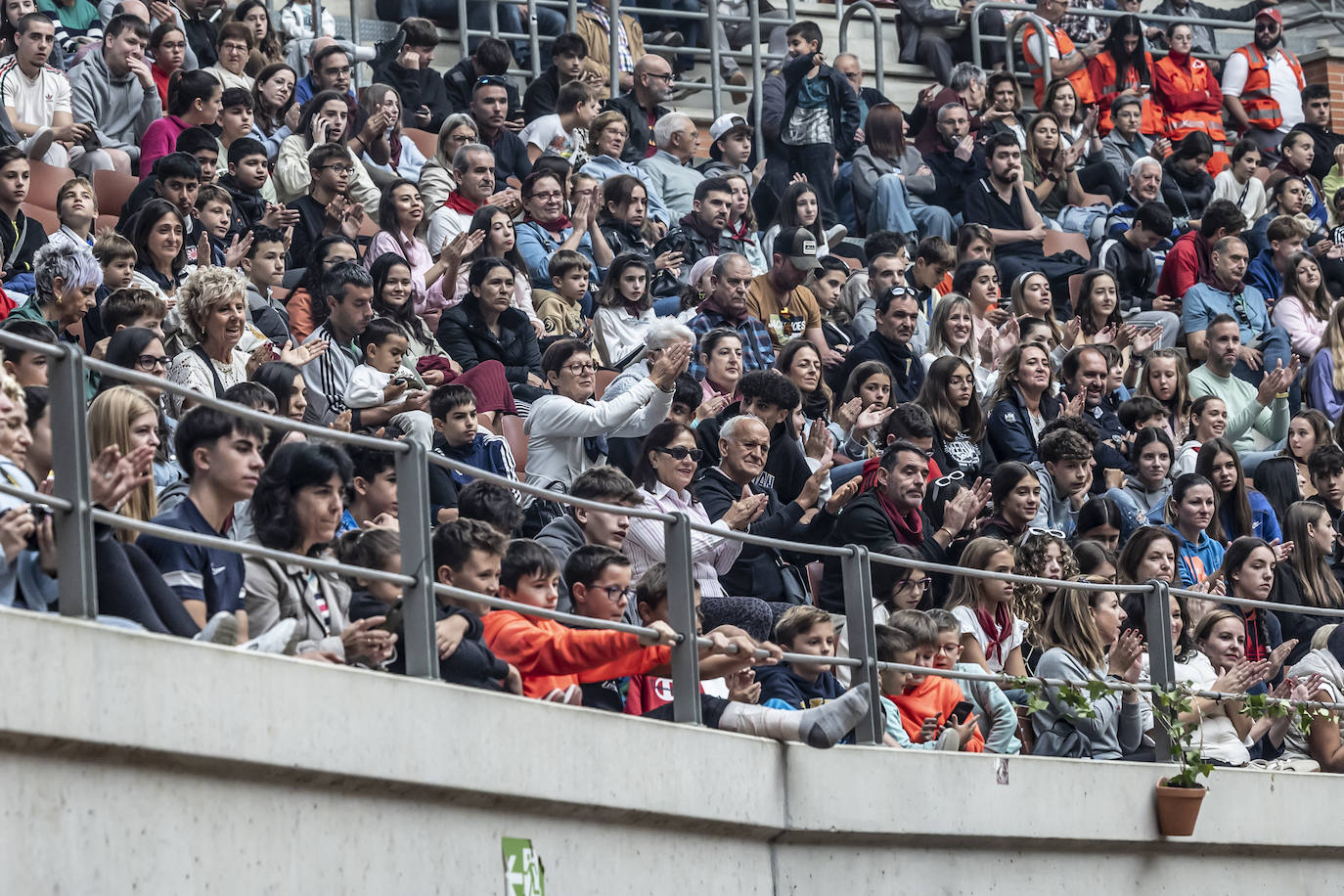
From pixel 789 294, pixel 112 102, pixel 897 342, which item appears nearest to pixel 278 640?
pixel 897 342

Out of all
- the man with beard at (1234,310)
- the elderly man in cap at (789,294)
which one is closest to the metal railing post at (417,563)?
the elderly man in cap at (789,294)

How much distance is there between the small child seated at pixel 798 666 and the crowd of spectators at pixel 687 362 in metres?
0.02

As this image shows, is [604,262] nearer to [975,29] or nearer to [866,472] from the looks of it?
[866,472]

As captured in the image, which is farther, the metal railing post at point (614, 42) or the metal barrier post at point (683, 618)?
the metal railing post at point (614, 42)

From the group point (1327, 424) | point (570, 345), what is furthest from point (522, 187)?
point (1327, 424)

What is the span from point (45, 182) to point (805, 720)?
577 cm

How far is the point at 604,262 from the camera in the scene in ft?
44.2

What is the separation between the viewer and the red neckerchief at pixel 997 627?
351 inches

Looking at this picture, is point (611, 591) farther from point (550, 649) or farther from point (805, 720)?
point (805, 720)

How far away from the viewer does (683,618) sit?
23.1 feet

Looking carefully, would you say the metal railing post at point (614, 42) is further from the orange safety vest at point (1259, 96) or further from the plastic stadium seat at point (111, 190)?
the orange safety vest at point (1259, 96)

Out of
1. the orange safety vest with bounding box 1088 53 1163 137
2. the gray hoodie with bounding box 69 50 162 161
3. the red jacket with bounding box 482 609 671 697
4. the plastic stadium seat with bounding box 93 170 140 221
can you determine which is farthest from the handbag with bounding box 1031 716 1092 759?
the orange safety vest with bounding box 1088 53 1163 137

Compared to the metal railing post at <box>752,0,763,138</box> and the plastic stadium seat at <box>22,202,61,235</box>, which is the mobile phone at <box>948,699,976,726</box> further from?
the metal railing post at <box>752,0,763,138</box>

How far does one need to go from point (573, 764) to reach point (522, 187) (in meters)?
7.27
